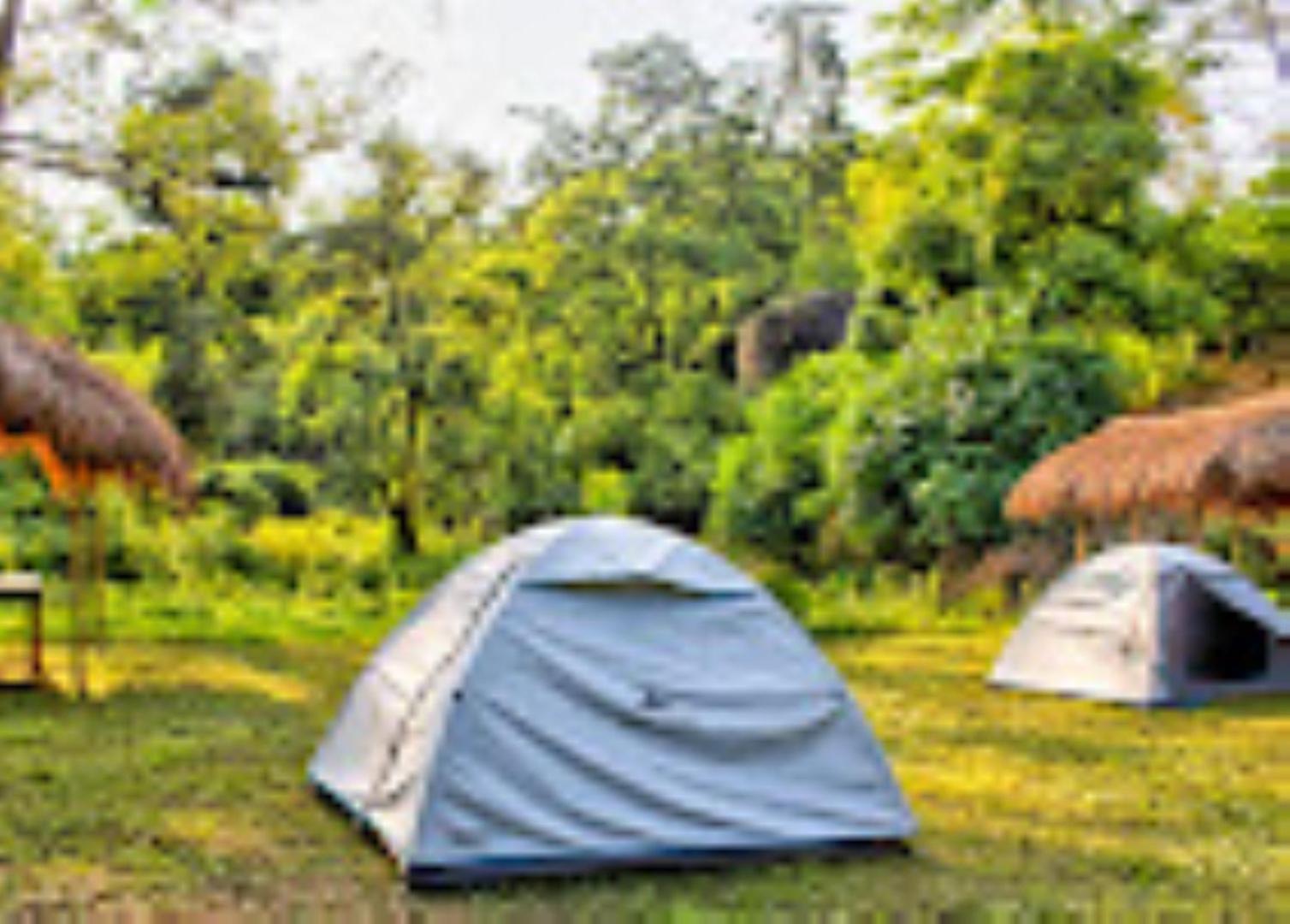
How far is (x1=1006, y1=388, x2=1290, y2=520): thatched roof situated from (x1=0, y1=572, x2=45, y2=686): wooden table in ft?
25.3

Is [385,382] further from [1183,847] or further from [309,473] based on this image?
[1183,847]

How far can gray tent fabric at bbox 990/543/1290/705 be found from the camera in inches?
364

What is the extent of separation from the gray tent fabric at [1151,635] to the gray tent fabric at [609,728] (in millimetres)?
4464

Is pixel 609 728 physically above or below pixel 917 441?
below

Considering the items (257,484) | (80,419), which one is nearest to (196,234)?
(257,484)

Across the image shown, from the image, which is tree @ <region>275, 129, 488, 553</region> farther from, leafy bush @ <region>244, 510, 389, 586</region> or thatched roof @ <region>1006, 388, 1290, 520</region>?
thatched roof @ <region>1006, 388, 1290, 520</region>

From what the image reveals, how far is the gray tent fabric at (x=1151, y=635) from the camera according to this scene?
926 centimetres

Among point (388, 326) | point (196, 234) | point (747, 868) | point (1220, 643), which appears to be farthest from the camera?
point (388, 326)

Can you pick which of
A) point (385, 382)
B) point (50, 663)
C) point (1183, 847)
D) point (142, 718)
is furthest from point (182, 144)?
point (1183, 847)

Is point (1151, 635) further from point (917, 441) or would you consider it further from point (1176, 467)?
point (917, 441)

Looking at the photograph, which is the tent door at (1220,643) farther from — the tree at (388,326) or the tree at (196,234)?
the tree at (388,326)

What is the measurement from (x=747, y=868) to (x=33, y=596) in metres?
5.51

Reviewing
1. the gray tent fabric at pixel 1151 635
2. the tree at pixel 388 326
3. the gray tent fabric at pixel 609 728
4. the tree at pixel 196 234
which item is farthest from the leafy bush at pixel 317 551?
the gray tent fabric at pixel 609 728

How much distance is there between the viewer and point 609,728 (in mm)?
5102
